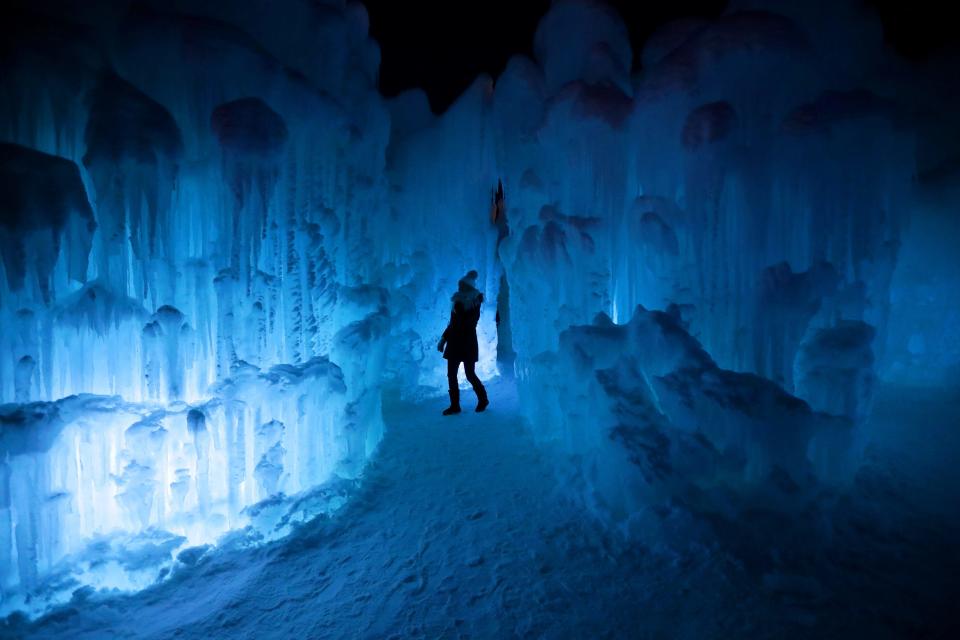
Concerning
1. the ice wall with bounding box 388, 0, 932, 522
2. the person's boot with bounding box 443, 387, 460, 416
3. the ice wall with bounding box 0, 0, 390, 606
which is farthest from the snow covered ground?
the person's boot with bounding box 443, 387, 460, 416

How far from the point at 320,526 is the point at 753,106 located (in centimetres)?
688

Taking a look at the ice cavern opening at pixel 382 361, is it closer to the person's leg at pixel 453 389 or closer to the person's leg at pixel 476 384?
the person's leg at pixel 453 389

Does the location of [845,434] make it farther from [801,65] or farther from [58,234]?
[58,234]

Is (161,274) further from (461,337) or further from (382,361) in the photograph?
(461,337)

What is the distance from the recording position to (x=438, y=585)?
4277 millimetres

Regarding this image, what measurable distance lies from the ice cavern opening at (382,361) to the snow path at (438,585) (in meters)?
0.03

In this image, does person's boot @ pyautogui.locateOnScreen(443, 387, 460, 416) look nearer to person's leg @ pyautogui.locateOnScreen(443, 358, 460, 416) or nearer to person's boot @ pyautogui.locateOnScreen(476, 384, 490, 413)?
person's leg @ pyautogui.locateOnScreen(443, 358, 460, 416)

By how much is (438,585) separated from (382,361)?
14.0 feet

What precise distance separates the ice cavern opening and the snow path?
0.10 ft

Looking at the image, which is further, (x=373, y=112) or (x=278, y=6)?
(x=373, y=112)

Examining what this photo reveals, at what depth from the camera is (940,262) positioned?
10414mm

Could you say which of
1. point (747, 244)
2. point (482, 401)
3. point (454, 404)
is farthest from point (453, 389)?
point (747, 244)

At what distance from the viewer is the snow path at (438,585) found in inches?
147

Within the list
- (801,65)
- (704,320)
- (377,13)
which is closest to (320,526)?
(704,320)
